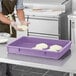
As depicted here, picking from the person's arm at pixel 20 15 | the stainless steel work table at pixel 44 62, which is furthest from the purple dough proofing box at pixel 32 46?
the person's arm at pixel 20 15

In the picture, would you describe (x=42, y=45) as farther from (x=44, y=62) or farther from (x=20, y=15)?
(x=20, y=15)

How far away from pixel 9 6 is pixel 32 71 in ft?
2.67

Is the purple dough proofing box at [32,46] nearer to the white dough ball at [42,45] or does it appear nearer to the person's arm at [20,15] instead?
the white dough ball at [42,45]

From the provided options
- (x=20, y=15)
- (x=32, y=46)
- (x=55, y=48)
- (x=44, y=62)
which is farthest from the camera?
(x=20, y=15)

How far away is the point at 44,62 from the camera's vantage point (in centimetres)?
188

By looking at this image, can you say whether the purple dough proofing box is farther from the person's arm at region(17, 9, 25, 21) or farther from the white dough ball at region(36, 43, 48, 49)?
the person's arm at region(17, 9, 25, 21)

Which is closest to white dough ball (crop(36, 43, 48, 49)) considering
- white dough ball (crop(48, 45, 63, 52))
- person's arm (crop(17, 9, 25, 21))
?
white dough ball (crop(48, 45, 63, 52))

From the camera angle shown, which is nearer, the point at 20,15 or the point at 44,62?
the point at 44,62

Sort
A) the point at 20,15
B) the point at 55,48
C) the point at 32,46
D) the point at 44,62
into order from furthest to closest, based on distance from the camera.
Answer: the point at 20,15 → the point at 32,46 → the point at 55,48 → the point at 44,62

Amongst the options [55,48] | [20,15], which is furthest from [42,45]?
[20,15]

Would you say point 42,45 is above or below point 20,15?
below

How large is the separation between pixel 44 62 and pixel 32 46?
0.29m

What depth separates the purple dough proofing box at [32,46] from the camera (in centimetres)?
193

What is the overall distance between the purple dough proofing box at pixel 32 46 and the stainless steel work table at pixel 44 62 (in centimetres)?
3
